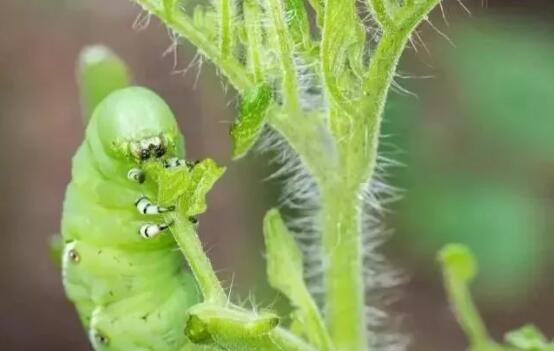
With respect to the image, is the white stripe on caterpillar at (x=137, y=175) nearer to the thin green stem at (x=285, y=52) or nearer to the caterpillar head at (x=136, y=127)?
the caterpillar head at (x=136, y=127)

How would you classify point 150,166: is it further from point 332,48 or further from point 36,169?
point 36,169

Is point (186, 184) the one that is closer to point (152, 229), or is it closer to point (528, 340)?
point (152, 229)

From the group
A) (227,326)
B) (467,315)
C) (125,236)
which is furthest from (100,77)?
(467,315)

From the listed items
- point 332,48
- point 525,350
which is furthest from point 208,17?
point 525,350

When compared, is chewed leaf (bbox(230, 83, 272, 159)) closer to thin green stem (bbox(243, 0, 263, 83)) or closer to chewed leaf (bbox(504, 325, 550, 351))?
thin green stem (bbox(243, 0, 263, 83))

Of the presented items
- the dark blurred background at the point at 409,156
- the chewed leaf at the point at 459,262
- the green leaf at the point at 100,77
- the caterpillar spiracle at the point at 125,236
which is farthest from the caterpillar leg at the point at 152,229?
the dark blurred background at the point at 409,156

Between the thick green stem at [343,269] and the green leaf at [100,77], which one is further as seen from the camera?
the green leaf at [100,77]
